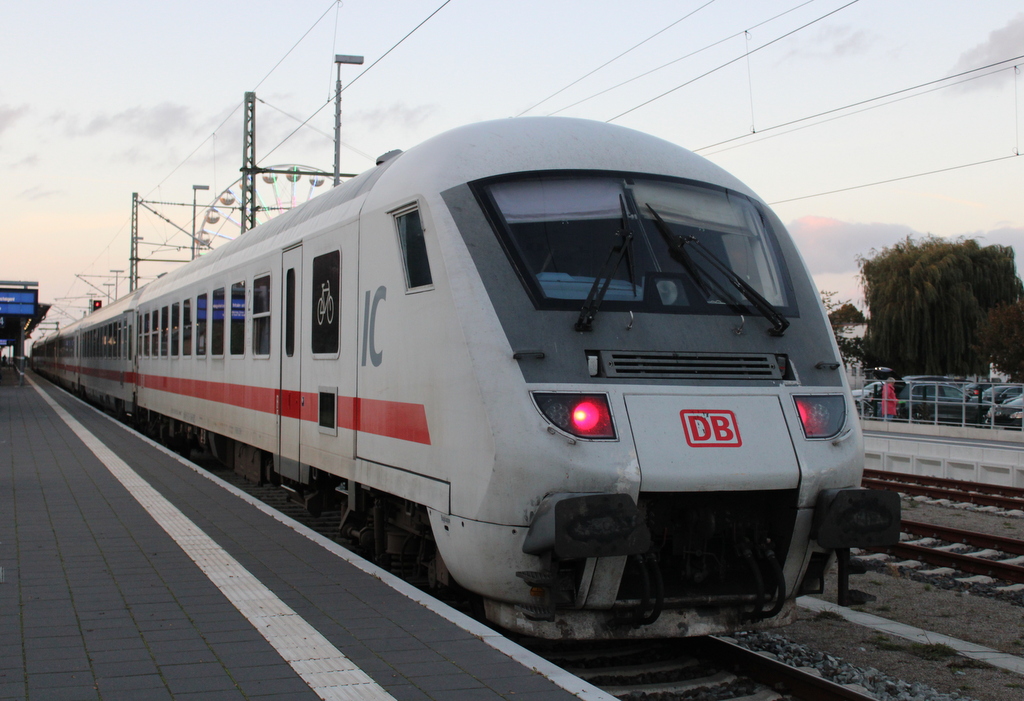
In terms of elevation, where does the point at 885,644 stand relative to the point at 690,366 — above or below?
below

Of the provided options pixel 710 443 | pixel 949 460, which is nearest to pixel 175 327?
pixel 710 443

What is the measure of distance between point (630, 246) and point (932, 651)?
3.48m

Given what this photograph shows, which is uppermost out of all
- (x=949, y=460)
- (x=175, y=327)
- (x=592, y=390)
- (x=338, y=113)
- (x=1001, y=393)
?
(x=338, y=113)

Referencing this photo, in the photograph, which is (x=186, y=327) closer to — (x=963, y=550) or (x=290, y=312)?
(x=290, y=312)

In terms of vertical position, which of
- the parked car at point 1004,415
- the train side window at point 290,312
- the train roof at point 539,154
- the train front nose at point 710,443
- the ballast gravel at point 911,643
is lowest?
the ballast gravel at point 911,643

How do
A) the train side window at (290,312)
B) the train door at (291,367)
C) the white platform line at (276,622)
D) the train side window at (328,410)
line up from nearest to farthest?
the white platform line at (276,622), the train side window at (328,410), the train door at (291,367), the train side window at (290,312)

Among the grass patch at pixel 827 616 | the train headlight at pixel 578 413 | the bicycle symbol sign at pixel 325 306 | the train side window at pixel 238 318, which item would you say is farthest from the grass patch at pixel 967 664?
the train side window at pixel 238 318

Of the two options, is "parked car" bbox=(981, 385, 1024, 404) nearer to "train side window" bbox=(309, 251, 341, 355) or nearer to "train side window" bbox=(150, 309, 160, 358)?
"train side window" bbox=(150, 309, 160, 358)

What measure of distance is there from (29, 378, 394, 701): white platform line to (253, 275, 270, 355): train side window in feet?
5.91

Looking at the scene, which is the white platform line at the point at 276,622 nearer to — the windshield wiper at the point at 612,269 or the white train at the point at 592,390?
the white train at the point at 592,390

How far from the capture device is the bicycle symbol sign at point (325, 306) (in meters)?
7.74

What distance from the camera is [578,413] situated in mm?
5152

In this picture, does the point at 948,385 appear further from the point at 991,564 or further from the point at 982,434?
the point at 991,564

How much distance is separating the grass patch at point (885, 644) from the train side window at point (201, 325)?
9.31m
